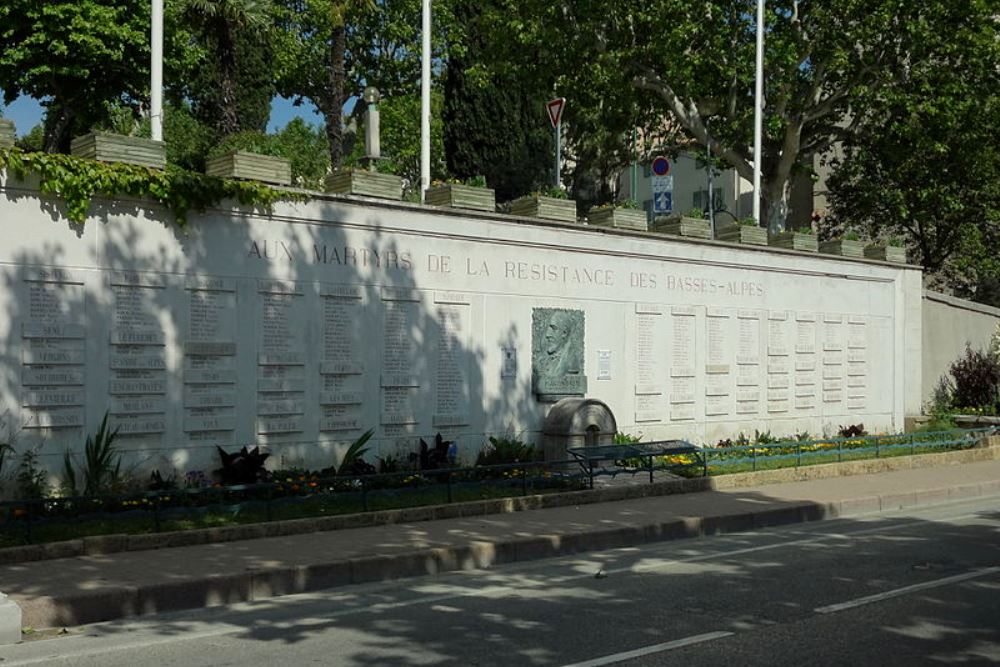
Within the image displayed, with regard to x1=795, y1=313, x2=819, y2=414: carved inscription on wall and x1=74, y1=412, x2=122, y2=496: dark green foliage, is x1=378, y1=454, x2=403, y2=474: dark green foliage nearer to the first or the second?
x1=74, y1=412, x2=122, y2=496: dark green foliage

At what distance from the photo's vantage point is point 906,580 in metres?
11.2

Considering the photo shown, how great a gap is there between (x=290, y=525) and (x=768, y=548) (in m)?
5.48

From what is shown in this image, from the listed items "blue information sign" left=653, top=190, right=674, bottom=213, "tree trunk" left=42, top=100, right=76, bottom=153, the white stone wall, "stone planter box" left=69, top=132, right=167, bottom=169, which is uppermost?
"tree trunk" left=42, top=100, right=76, bottom=153

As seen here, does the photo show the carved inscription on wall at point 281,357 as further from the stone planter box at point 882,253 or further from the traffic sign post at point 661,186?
the traffic sign post at point 661,186

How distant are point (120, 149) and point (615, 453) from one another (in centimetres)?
828

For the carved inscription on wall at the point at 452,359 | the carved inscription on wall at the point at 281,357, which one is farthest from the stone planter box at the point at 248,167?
the carved inscription on wall at the point at 452,359

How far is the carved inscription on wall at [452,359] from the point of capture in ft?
60.7

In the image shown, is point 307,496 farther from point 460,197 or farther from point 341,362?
point 460,197

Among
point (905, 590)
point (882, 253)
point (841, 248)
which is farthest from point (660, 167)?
point (905, 590)

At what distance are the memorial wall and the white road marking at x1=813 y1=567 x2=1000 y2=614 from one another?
882 cm

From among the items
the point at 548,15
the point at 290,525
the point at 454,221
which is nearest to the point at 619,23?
the point at 548,15

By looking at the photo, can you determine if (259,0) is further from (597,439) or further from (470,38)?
(597,439)

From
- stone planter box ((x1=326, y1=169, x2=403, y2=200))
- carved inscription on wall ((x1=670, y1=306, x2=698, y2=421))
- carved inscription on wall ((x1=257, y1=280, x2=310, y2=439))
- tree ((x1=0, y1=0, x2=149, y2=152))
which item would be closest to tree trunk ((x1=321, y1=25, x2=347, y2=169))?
tree ((x1=0, y1=0, x2=149, y2=152))

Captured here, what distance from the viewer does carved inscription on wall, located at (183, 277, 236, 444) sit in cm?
1553
